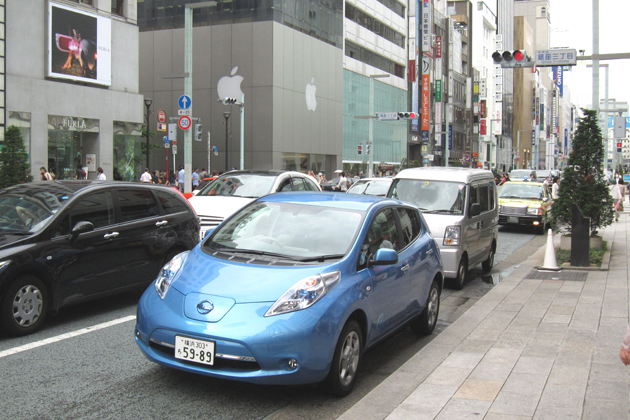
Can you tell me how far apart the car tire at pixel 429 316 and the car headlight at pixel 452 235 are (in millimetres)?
2876

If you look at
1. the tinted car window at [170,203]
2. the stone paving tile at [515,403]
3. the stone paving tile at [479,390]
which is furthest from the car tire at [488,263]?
the stone paving tile at [515,403]

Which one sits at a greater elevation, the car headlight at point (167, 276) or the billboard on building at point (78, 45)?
the billboard on building at point (78, 45)

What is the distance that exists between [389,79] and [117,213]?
201 ft

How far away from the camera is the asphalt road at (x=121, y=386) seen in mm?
A: 4609

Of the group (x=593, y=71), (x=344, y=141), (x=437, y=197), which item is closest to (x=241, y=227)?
(x=437, y=197)

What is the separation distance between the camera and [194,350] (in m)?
4.61

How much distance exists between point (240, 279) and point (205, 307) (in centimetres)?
38

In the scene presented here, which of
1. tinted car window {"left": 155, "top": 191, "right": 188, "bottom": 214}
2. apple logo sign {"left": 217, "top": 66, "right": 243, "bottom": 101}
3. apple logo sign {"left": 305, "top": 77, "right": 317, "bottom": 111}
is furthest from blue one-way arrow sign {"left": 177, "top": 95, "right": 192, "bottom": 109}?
apple logo sign {"left": 305, "top": 77, "right": 317, "bottom": 111}

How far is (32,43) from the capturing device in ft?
92.3

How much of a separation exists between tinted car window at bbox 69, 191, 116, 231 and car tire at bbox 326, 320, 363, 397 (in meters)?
3.79

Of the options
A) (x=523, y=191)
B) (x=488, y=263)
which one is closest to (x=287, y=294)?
(x=488, y=263)

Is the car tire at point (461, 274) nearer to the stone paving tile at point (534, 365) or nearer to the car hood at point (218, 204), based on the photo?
the car hood at point (218, 204)

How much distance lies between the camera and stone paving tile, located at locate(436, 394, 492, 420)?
14.6 feet

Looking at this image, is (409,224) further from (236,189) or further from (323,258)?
(236,189)
